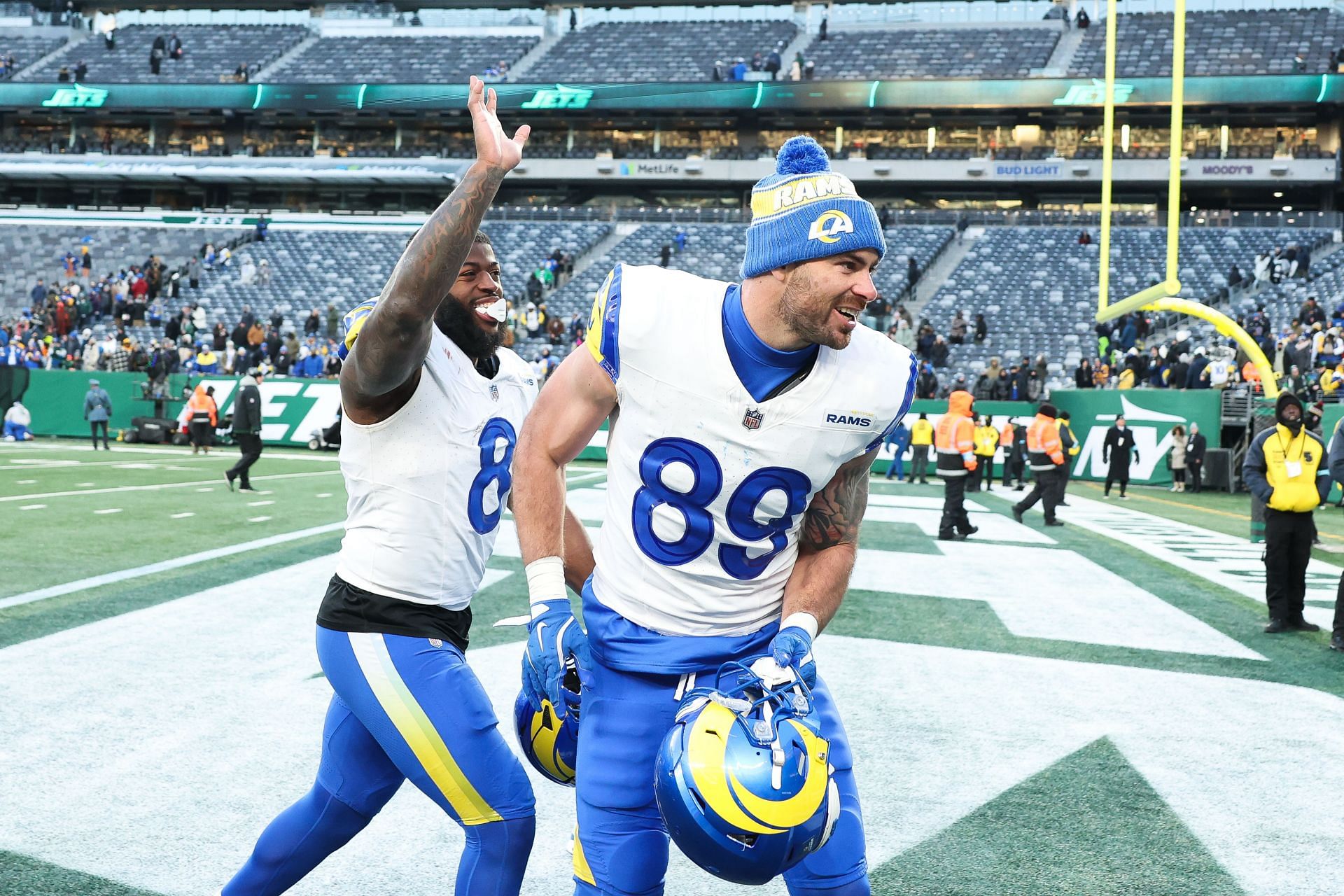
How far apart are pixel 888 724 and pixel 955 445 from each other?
316 inches

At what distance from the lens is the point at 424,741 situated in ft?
8.91

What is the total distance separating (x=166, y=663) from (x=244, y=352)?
89.1ft

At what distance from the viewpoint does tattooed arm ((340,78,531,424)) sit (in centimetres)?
246

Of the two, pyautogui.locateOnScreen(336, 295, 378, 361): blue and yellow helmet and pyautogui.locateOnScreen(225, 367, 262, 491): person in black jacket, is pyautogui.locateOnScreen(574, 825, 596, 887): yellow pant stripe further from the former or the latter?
pyautogui.locateOnScreen(225, 367, 262, 491): person in black jacket

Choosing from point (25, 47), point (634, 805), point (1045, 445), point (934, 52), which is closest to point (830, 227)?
point (634, 805)

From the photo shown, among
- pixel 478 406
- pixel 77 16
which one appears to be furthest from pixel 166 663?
pixel 77 16

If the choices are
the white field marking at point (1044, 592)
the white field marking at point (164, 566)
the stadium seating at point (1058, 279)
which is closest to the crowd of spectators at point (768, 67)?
the stadium seating at point (1058, 279)

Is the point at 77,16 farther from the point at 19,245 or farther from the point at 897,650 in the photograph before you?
the point at 897,650

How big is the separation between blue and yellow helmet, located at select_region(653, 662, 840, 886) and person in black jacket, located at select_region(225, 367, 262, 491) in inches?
566

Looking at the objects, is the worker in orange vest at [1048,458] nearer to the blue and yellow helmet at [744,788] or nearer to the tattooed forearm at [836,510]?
the tattooed forearm at [836,510]

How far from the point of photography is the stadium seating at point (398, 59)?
166 feet

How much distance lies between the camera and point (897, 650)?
6.95m

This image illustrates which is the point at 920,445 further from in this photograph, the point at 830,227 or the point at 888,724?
the point at 830,227

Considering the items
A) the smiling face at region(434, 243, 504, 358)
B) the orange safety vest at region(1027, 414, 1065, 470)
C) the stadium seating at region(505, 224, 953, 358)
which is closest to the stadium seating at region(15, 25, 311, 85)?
the stadium seating at region(505, 224, 953, 358)
